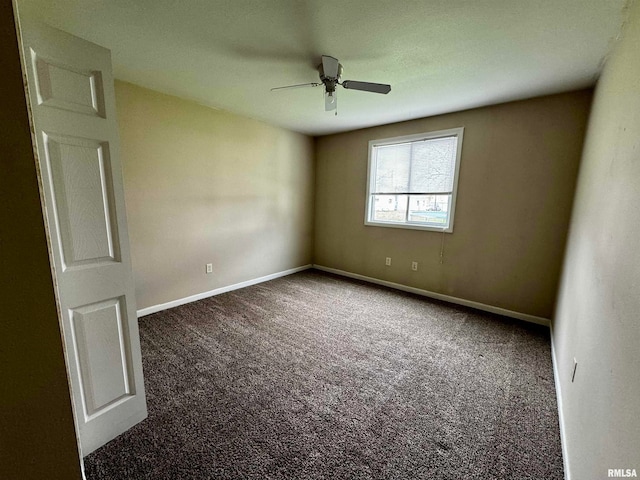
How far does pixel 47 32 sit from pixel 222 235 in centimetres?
265

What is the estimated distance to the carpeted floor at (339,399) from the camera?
1.29 m

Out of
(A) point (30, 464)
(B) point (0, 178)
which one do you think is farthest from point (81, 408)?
(B) point (0, 178)

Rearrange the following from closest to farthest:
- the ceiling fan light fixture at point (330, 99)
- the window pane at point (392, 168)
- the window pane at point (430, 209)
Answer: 1. the ceiling fan light fixture at point (330, 99)
2. the window pane at point (430, 209)
3. the window pane at point (392, 168)

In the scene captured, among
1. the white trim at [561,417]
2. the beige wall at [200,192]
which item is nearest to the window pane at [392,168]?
the beige wall at [200,192]

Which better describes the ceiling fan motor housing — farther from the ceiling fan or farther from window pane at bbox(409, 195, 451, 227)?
window pane at bbox(409, 195, 451, 227)

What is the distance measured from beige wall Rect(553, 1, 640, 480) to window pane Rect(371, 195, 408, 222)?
2049 mm

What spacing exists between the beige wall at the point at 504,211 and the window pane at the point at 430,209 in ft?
0.53

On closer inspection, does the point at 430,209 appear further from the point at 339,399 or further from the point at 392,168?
the point at 339,399

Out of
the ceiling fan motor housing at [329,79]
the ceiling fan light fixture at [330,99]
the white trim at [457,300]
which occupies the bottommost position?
the white trim at [457,300]

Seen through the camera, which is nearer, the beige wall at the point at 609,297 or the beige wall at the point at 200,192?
the beige wall at the point at 609,297

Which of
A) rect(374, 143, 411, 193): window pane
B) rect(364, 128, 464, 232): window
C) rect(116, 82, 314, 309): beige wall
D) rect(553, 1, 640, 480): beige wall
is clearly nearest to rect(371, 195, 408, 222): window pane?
rect(364, 128, 464, 232): window

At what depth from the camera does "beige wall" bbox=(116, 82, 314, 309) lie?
108 inches

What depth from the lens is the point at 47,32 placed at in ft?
3.41

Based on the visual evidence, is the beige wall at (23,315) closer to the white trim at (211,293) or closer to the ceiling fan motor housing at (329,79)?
the ceiling fan motor housing at (329,79)
